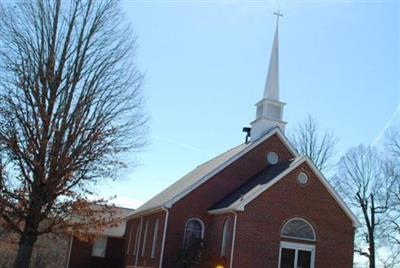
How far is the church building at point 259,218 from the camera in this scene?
22156mm

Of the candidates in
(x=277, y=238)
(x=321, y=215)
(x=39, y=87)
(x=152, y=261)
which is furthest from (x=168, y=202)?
(x=39, y=87)

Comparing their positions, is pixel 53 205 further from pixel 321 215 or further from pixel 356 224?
pixel 356 224

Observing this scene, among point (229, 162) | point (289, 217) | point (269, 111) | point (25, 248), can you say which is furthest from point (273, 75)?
point (25, 248)

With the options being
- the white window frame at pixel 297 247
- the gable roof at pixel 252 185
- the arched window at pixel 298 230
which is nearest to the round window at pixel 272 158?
the gable roof at pixel 252 185

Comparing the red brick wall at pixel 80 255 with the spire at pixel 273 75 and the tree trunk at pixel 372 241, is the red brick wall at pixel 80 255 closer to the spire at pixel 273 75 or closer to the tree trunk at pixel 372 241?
the spire at pixel 273 75

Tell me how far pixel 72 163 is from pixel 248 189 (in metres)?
10.6

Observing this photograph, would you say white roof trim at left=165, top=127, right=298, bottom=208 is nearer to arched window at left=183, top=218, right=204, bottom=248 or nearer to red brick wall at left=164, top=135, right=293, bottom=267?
red brick wall at left=164, top=135, right=293, bottom=267

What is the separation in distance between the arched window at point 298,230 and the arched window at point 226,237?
2401 millimetres

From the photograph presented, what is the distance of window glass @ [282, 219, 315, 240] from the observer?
22781 mm

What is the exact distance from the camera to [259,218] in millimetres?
22156

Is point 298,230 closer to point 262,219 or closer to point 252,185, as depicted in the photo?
point 262,219

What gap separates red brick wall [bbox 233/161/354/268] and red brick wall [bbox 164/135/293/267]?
10.4ft

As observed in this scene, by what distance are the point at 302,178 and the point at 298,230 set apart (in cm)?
232

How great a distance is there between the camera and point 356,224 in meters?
23.8
